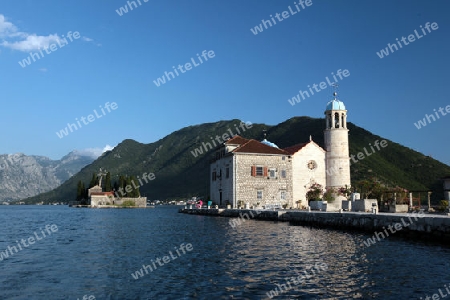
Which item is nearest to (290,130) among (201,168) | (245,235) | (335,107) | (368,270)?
(201,168)

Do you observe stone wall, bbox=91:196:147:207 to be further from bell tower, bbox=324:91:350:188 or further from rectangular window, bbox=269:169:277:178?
bell tower, bbox=324:91:350:188

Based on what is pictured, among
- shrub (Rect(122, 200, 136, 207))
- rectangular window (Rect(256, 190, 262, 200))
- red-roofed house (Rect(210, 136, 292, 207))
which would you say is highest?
red-roofed house (Rect(210, 136, 292, 207))

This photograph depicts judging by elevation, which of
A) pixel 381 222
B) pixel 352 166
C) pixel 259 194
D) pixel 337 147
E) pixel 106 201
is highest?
pixel 352 166

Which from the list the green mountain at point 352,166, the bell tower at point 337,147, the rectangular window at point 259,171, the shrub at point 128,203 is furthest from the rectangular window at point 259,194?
the shrub at point 128,203

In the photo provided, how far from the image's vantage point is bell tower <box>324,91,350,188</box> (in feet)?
157

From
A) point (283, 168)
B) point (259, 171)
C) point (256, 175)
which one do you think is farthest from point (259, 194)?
point (283, 168)

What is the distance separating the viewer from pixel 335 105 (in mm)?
48438

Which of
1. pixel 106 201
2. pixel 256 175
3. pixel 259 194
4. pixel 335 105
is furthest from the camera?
pixel 106 201

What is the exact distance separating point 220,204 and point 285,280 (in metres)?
39.6

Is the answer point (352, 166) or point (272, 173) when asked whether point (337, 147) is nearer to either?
point (272, 173)

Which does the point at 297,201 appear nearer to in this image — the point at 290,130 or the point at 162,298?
the point at 162,298

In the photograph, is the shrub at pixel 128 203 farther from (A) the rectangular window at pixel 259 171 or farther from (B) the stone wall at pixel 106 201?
(A) the rectangular window at pixel 259 171

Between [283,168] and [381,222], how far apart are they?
23.7 m

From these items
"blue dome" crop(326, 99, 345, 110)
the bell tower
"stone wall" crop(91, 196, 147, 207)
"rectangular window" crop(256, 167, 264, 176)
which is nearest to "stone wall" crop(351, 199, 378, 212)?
the bell tower
